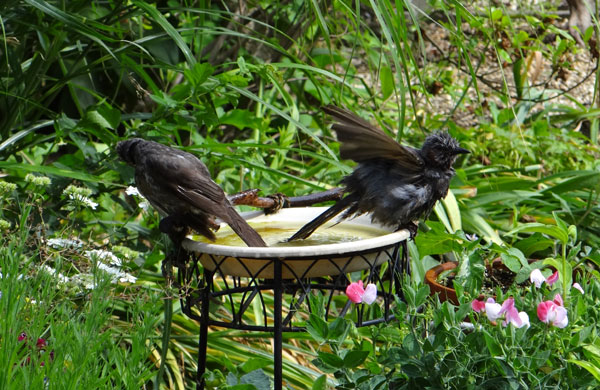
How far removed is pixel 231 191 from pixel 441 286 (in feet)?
5.48

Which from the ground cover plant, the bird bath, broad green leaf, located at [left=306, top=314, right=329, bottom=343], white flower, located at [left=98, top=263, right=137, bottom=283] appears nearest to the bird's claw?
the bird bath

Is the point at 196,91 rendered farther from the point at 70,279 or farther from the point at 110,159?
the point at 70,279

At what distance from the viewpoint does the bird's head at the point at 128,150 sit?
2420 millimetres

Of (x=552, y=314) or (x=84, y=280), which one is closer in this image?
(x=552, y=314)

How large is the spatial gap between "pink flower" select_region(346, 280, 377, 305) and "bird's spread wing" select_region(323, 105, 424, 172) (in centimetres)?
62

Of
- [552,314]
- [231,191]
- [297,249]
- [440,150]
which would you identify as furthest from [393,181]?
[231,191]

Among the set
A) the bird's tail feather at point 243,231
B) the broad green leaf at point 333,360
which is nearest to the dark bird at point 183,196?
the bird's tail feather at point 243,231

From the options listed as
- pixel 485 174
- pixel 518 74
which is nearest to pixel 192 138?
pixel 485 174

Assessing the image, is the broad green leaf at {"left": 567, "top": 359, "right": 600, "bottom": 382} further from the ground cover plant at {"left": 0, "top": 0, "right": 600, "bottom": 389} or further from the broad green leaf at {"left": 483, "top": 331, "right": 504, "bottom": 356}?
the broad green leaf at {"left": 483, "top": 331, "right": 504, "bottom": 356}

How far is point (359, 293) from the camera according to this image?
1.86 meters

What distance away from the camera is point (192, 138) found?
3564mm

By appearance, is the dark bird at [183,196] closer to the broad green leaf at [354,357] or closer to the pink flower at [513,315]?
the broad green leaf at [354,357]

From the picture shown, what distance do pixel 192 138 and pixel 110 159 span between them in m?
0.85

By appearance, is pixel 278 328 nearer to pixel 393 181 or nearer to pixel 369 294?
pixel 369 294
